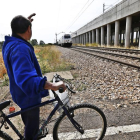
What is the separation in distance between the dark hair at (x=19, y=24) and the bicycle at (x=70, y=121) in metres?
0.76

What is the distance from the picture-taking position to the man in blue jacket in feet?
4.07

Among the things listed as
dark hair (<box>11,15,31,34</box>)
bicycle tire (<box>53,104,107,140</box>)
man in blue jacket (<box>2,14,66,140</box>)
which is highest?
dark hair (<box>11,15,31,34</box>)

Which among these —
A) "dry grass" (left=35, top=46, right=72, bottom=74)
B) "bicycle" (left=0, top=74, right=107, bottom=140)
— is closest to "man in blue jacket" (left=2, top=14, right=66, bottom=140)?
"bicycle" (left=0, top=74, right=107, bottom=140)

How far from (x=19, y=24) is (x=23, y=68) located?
0.49 meters

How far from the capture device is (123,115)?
2.90 metres

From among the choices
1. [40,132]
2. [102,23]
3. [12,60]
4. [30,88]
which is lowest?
[40,132]

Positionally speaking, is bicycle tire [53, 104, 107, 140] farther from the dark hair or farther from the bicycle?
the dark hair

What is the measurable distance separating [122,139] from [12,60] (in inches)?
82.9

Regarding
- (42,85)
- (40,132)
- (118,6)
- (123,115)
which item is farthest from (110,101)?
(118,6)

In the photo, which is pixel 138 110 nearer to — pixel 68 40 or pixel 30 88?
pixel 30 88

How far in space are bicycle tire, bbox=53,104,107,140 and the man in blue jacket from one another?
1.89 ft

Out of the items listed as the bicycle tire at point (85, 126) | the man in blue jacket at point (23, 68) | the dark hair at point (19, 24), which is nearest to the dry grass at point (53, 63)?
the bicycle tire at point (85, 126)

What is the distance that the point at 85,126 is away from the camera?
2.59 m

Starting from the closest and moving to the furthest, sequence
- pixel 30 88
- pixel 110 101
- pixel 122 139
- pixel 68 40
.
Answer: pixel 30 88, pixel 122 139, pixel 110 101, pixel 68 40
